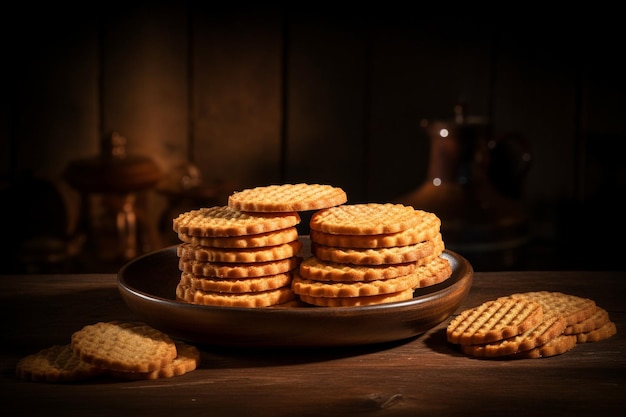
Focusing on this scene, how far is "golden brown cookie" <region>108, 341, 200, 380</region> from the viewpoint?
2.79ft

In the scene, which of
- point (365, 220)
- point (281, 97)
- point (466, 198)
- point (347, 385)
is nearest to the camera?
point (347, 385)

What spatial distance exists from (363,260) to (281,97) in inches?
43.9

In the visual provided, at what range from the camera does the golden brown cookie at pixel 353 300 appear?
0.92 m

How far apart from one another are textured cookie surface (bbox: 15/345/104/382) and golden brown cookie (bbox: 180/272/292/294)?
0.13m

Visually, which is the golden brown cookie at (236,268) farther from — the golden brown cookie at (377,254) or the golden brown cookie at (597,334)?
the golden brown cookie at (597,334)

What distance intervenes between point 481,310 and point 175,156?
3.70ft

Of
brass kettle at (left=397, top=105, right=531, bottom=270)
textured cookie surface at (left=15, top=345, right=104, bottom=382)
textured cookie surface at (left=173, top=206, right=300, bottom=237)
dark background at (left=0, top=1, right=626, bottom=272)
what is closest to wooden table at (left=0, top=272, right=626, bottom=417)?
textured cookie surface at (left=15, top=345, right=104, bottom=382)

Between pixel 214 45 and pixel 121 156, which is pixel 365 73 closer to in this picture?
pixel 214 45

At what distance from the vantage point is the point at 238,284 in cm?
93

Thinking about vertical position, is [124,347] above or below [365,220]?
below

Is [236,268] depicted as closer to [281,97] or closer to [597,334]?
[597,334]

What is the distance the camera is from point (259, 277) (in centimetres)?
95

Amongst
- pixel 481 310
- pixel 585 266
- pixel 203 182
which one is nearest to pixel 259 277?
pixel 481 310

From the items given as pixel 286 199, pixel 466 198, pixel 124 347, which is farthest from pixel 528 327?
pixel 466 198
